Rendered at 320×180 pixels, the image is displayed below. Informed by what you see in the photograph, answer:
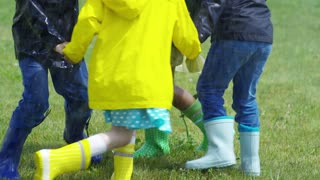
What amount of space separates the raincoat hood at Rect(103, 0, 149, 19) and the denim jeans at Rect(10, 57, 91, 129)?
778 mm

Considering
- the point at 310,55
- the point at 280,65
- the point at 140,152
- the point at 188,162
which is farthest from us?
the point at 310,55

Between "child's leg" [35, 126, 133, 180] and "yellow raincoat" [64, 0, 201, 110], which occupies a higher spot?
"yellow raincoat" [64, 0, 201, 110]

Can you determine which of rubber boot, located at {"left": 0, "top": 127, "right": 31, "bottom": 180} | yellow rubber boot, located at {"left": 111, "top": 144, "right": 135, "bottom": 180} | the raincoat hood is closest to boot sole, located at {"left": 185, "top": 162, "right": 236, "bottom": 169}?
yellow rubber boot, located at {"left": 111, "top": 144, "right": 135, "bottom": 180}

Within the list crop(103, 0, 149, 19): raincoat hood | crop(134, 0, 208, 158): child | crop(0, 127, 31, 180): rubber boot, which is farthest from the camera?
crop(134, 0, 208, 158): child

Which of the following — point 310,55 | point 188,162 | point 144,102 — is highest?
point 144,102

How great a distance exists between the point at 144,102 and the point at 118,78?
0.64 ft

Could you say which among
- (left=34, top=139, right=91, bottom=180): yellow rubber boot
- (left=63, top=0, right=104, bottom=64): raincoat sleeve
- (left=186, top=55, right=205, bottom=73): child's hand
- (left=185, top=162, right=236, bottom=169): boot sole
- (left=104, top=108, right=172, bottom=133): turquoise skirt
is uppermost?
(left=63, top=0, right=104, bottom=64): raincoat sleeve

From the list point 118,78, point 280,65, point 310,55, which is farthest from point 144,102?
point 310,55

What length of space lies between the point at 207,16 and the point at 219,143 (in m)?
0.86

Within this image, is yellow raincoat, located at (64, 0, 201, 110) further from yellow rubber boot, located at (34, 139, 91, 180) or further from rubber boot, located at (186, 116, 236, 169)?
rubber boot, located at (186, 116, 236, 169)

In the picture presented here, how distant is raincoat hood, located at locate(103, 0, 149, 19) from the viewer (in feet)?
12.5

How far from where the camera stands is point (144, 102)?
3.83 m

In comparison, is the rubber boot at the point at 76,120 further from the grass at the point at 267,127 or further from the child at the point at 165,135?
the child at the point at 165,135

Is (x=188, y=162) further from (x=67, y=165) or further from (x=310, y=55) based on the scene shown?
(x=310, y=55)
